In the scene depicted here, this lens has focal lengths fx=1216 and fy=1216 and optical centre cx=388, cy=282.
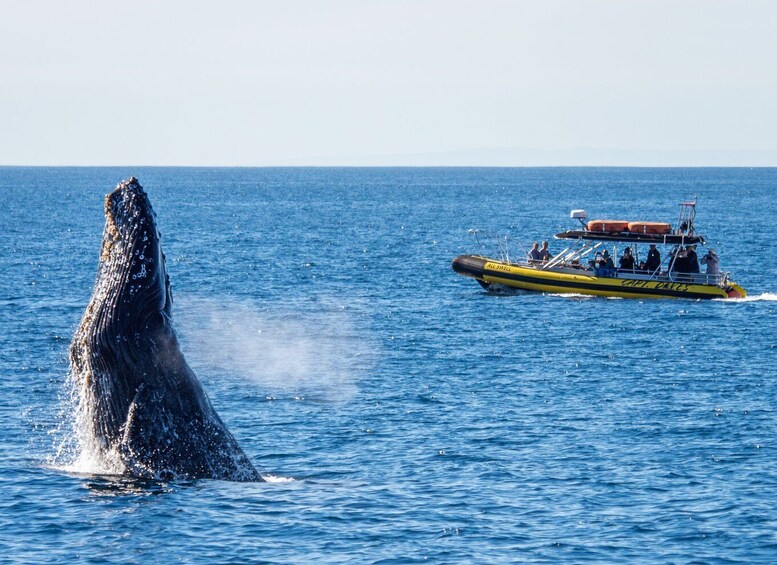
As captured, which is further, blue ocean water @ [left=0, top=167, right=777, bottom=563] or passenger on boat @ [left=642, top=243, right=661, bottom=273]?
passenger on boat @ [left=642, top=243, right=661, bottom=273]

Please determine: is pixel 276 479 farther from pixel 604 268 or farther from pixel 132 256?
pixel 604 268

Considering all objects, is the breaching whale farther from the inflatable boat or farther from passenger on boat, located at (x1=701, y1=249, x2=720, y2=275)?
passenger on boat, located at (x1=701, y1=249, x2=720, y2=275)

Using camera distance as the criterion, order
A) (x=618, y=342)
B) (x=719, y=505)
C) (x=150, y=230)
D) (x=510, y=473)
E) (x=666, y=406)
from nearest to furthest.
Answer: (x=150, y=230) → (x=719, y=505) → (x=510, y=473) → (x=666, y=406) → (x=618, y=342)

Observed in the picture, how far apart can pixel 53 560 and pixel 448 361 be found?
80.9 feet

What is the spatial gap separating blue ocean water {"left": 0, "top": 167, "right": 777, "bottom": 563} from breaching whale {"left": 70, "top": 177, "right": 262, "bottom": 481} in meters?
2.17

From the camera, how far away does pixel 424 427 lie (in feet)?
103

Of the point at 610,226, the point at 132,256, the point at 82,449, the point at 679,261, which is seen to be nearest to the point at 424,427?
the point at 82,449

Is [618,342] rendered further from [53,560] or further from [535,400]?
[53,560]

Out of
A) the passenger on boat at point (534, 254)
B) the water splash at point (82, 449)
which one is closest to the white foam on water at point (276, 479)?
the water splash at point (82, 449)

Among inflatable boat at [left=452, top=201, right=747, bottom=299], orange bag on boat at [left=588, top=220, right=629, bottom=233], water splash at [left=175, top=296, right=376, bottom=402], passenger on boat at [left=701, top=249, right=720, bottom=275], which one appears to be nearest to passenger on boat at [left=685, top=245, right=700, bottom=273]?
inflatable boat at [left=452, top=201, right=747, bottom=299]

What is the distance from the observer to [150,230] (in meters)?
16.1

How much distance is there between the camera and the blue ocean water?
20.5 metres

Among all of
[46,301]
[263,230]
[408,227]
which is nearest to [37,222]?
[263,230]

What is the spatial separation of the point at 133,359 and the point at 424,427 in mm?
15709
